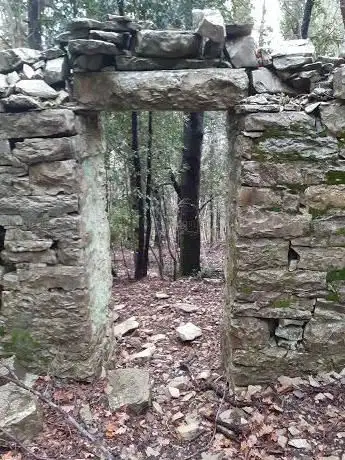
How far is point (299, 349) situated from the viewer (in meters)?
3.12

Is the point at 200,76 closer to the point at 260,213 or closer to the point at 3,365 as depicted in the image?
the point at 260,213

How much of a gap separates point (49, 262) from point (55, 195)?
0.50 meters

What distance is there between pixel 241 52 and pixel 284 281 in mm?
1630

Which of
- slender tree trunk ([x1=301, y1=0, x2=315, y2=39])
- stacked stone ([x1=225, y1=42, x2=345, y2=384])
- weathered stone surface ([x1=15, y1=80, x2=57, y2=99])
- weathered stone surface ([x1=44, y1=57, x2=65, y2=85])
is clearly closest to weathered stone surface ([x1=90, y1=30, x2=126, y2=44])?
weathered stone surface ([x1=44, y1=57, x2=65, y2=85])

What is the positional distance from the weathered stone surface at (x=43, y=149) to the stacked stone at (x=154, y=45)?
52cm

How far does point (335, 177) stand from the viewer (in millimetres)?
2807

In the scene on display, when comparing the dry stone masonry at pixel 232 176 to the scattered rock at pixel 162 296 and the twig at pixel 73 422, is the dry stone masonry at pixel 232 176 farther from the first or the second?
the scattered rock at pixel 162 296

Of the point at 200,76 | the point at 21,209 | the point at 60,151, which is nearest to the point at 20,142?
the point at 60,151

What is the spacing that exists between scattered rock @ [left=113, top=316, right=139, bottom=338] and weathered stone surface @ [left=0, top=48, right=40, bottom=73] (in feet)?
9.43

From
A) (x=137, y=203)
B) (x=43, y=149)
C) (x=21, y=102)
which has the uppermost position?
(x=21, y=102)

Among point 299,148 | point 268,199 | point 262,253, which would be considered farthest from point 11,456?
point 299,148

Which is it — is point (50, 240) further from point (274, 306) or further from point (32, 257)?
point (274, 306)

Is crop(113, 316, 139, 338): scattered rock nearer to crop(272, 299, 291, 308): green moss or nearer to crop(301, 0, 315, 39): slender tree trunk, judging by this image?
crop(272, 299, 291, 308): green moss

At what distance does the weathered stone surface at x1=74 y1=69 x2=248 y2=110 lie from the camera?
9.01ft
